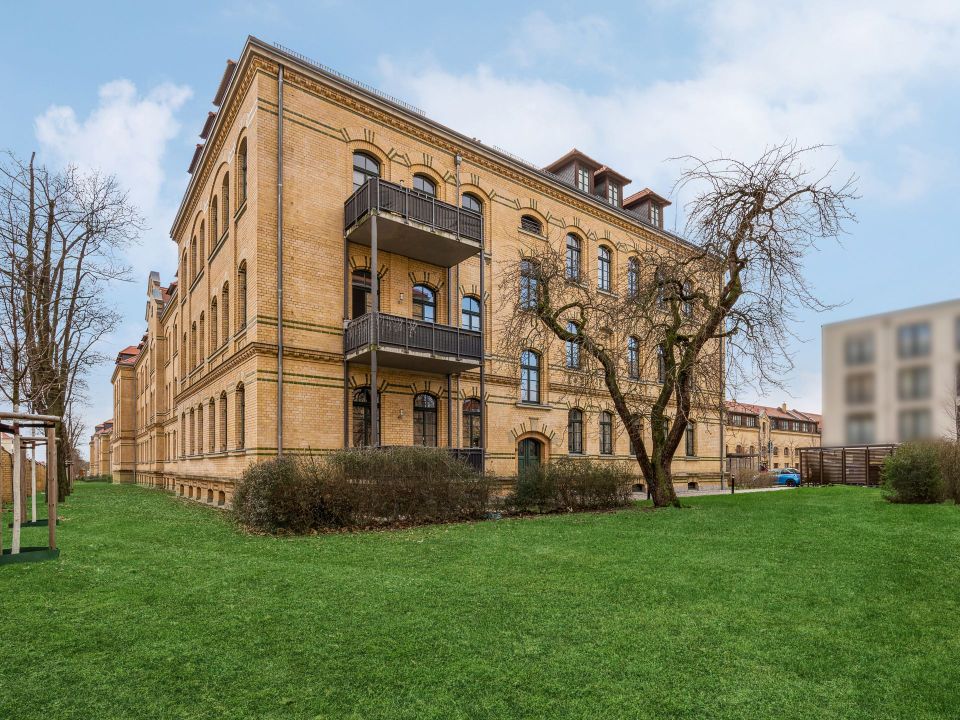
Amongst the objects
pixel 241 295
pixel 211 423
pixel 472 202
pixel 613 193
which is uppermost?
pixel 613 193

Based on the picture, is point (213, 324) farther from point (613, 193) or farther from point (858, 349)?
point (858, 349)

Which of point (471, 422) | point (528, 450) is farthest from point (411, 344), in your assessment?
point (528, 450)

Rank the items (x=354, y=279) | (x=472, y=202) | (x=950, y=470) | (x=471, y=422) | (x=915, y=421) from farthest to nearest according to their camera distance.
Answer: (x=472, y=202) < (x=471, y=422) < (x=354, y=279) < (x=950, y=470) < (x=915, y=421)

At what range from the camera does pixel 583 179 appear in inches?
1064

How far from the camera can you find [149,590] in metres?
6.39

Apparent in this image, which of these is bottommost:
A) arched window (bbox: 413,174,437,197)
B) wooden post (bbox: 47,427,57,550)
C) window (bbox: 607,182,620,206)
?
wooden post (bbox: 47,427,57,550)

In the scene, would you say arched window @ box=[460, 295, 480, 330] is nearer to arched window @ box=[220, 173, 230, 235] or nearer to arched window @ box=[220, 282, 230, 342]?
arched window @ box=[220, 282, 230, 342]

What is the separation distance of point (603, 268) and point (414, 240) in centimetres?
1174

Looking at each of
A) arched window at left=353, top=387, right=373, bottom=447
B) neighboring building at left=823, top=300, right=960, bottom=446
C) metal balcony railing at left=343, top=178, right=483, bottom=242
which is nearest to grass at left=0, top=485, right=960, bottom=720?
neighboring building at left=823, top=300, right=960, bottom=446

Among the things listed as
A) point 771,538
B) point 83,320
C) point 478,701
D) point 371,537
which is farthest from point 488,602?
point 83,320

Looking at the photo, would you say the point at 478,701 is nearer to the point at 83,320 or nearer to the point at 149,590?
the point at 149,590

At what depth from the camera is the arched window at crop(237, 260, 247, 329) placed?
18.2 m

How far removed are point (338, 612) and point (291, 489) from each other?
20.5ft

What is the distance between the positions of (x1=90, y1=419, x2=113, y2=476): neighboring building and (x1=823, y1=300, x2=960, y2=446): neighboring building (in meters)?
82.7
